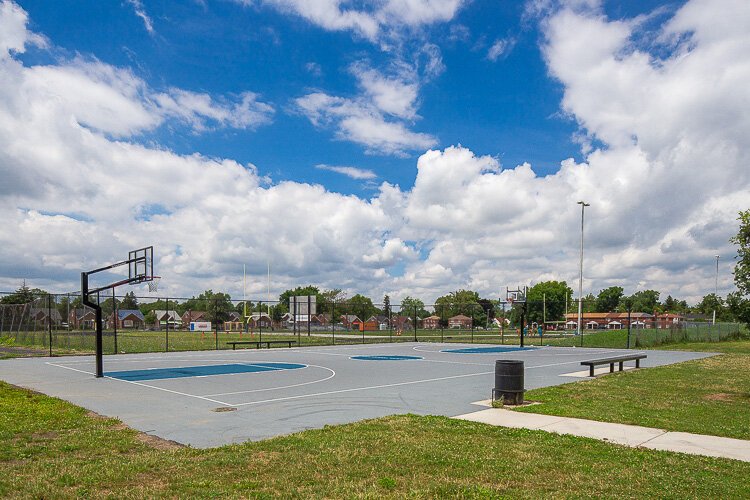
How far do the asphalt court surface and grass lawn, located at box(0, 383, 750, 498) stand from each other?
108cm

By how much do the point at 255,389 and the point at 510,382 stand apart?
6325 millimetres

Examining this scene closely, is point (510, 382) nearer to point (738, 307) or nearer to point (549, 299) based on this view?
point (738, 307)

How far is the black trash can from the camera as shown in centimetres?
1141

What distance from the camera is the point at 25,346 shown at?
102 feet

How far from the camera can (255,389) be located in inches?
546

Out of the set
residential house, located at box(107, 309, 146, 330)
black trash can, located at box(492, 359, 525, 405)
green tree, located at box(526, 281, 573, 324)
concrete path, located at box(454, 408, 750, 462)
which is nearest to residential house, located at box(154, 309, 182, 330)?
residential house, located at box(107, 309, 146, 330)

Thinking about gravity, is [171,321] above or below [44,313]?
below

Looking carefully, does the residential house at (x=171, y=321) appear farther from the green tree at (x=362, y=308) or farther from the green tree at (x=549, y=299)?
the green tree at (x=549, y=299)

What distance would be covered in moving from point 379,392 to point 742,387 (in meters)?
9.56

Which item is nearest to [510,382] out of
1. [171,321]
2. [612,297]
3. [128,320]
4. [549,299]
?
[128,320]

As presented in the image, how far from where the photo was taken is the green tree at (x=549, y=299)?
351 feet

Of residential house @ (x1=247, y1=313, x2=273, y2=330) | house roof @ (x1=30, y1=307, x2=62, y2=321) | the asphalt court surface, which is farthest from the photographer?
residential house @ (x1=247, y1=313, x2=273, y2=330)

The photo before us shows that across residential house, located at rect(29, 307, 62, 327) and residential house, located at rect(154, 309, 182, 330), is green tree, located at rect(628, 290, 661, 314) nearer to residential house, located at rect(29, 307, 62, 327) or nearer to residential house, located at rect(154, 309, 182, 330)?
residential house, located at rect(154, 309, 182, 330)

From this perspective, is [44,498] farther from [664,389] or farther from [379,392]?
[664,389]
